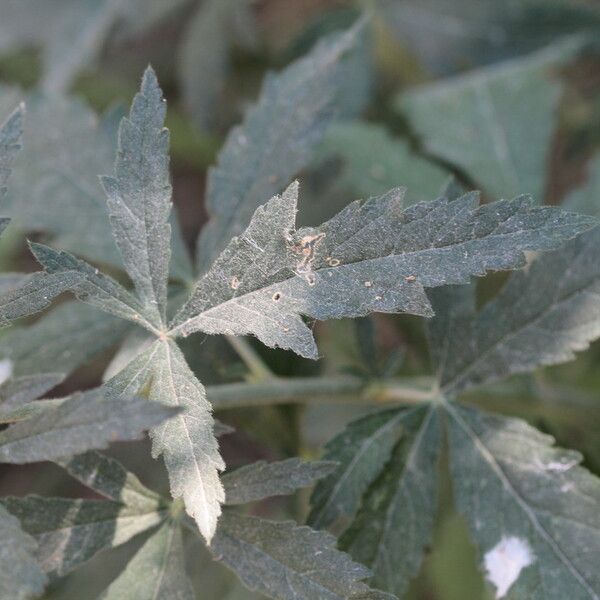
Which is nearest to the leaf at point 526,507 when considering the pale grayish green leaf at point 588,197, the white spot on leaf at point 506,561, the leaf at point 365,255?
the white spot on leaf at point 506,561

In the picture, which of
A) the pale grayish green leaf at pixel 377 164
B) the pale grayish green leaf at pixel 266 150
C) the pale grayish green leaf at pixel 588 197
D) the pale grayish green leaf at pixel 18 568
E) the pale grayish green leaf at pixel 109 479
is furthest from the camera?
the pale grayish green leaf at pixel 377 164

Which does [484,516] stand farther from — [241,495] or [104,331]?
[104,331]

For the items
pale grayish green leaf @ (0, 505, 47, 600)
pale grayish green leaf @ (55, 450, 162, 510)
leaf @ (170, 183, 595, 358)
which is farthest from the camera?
pale grayish green leaf @ (55, 450, 162, 510)

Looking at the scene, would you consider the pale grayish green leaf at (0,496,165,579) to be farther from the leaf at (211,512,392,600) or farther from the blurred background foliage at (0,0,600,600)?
the blurred background foliage at (0,0,600,600)

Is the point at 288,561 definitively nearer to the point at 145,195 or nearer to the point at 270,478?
the point at 270,478

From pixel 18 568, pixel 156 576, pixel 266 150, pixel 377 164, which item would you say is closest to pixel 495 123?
pixel 377 164

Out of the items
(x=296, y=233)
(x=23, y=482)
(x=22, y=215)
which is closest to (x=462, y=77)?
(x=22, y=215)

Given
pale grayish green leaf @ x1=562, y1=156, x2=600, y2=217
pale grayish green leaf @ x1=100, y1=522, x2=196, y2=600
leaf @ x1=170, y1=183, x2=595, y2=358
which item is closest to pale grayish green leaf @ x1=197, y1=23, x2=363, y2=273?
leaf @ x1=170, y1=183, x2=595, y2=358

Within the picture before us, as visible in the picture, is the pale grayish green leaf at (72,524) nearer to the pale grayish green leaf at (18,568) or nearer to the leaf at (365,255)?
the pale grayish green leaf at (18,568)
